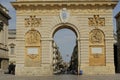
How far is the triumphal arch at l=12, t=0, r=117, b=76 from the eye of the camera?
117 ft

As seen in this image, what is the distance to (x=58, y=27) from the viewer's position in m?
36.6

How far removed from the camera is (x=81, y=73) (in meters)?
35.2

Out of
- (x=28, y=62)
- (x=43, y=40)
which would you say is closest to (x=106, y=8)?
(x=43, y=40)

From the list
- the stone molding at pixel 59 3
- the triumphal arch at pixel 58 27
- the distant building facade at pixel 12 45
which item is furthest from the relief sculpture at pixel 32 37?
the distant building facade at pixel 12 45

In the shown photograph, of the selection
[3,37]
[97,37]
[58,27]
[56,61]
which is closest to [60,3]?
[58,27]

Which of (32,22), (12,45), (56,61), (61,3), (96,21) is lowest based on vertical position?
(56,61)

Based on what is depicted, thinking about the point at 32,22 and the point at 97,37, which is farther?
the point at 32,22

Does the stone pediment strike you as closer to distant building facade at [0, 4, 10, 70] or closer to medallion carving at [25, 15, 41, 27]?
medallion carving at [25, 15, 41, 27]

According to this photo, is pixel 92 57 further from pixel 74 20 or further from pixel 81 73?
pixel 74 20

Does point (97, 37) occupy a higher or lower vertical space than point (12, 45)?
lower

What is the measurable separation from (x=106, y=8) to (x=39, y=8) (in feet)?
25.5

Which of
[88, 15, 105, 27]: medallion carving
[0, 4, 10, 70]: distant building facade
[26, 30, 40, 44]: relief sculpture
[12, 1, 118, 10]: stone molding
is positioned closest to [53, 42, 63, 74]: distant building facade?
[0, 4, 10, 70]: distant building facade

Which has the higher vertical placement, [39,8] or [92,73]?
[39,8]

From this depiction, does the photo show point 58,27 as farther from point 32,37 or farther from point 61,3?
point 32,37
